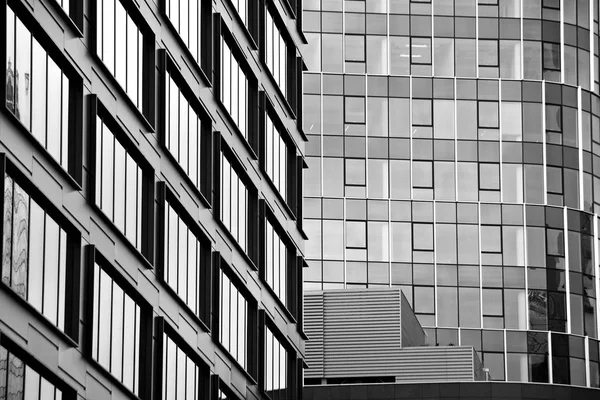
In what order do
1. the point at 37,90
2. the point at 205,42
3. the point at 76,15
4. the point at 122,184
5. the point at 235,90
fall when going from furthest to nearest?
the point at 235,90 < the point at 205,42 < the point at 122,184 < the point at 76,15 < the point at 37,90

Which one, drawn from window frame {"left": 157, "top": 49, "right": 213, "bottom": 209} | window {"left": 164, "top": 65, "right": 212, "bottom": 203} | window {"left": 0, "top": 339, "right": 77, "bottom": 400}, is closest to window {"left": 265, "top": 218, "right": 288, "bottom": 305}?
window frame {"left": 157, "top": 49, "right": 213, "bottom": 209}

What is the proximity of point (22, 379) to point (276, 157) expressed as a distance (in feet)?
89.2

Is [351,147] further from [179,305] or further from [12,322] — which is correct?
[12,322]

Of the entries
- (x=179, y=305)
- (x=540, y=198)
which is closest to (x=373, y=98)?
(x=540, y=198)

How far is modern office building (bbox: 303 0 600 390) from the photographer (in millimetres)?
93688

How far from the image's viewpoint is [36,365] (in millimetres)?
35375

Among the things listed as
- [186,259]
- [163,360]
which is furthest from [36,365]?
[186,259]

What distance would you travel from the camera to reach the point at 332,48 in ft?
320

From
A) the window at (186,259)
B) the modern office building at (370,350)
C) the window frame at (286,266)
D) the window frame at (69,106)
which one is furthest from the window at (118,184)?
the modern office building at (370,350)

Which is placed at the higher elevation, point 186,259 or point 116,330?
point 186,259

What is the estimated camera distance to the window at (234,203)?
52375 millimetres

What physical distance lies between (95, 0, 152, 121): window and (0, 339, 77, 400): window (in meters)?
8.33

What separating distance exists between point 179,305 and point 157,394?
352cm

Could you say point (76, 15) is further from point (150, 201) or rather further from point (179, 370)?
point (179, 370)
